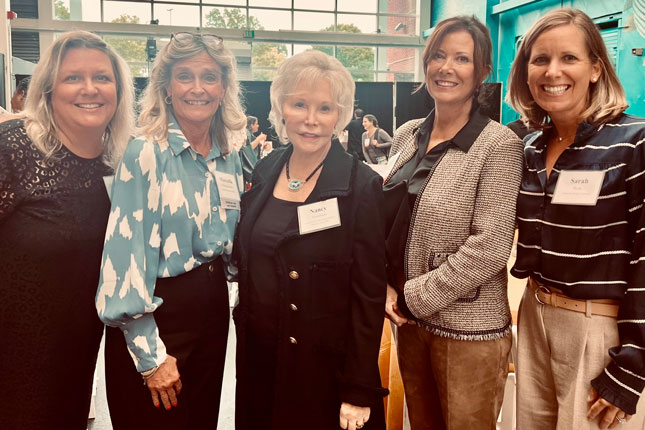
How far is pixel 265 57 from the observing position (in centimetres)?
1519

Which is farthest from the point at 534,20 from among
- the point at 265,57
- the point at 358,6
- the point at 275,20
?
the point at 265,57

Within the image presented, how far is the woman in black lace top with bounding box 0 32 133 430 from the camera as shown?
1.73 m

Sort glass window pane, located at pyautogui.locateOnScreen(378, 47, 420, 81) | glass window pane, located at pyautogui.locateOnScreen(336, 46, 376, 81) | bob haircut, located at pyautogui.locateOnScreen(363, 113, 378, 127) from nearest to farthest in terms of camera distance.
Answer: bob haircut, located at pyautogui.locateOnScreen(363, 113, 378, 127) → glass window pane, located at pyautogui.locateOnScreen(336, 46, 376, 81) → glass window pane, located at pyautogui.locateOnScreen(378, 47, 420, 81)

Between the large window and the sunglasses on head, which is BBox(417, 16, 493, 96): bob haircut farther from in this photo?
the large window

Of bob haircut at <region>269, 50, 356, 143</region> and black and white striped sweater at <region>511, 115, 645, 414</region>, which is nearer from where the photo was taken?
black and white striped sweater at <region>511, 115, 645, 414</region>

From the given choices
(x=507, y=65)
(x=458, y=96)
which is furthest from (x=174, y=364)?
(x=507, y=65)

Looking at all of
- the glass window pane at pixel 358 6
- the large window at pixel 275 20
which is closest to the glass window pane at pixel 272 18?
the large window at pixel 275 20

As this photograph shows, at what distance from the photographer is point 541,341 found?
1.72 metres

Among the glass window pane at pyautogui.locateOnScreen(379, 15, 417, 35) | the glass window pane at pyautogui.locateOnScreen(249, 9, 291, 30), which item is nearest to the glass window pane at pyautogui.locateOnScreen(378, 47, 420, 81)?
the glass window pane at pyautogui.locateOnScreen(379, 15, 417, 35)

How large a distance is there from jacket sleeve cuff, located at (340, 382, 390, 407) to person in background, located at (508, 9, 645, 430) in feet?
1.68

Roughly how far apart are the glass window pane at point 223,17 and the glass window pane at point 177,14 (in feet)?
0.91

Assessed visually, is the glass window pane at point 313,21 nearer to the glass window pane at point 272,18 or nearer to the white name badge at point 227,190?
the glass window pane at point 272,18

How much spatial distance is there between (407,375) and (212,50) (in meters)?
1.34

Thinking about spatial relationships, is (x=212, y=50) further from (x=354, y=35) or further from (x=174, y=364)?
(x=354, y=35)
